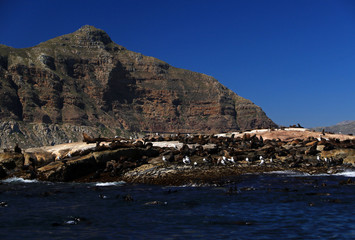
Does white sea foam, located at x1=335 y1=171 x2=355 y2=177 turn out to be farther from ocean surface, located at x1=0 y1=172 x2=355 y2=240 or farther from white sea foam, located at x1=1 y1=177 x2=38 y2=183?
white sea foam, located at x1=1 y1=177 x2=38 y2=183

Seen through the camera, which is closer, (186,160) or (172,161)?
(186,160)

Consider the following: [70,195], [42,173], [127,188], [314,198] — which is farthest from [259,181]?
[42,173]

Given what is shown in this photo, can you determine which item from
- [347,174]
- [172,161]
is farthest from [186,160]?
[347,174]

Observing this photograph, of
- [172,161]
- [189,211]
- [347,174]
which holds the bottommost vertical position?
[189,211]

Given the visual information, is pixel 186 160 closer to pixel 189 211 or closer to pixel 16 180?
pixel 189 211

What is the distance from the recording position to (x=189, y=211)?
1608cm

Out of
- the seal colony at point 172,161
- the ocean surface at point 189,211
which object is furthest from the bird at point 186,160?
the ocean surface at point 189,211

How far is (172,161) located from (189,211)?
47.9ft

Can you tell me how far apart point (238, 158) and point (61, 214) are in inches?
756

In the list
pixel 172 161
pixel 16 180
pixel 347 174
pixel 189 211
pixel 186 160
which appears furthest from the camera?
pixel 16 180

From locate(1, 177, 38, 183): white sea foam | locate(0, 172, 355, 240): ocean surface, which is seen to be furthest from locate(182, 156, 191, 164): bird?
locate(1, 177, 38, 183): white sea foam

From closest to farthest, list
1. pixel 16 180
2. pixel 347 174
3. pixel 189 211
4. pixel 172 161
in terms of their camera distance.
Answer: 1. pixel 189 211
2. pixel 347 174
3. pixel 172 161
4. pixel 16 180

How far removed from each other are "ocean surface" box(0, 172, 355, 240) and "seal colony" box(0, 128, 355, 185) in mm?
3031

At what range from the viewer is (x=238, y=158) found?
32.1m
